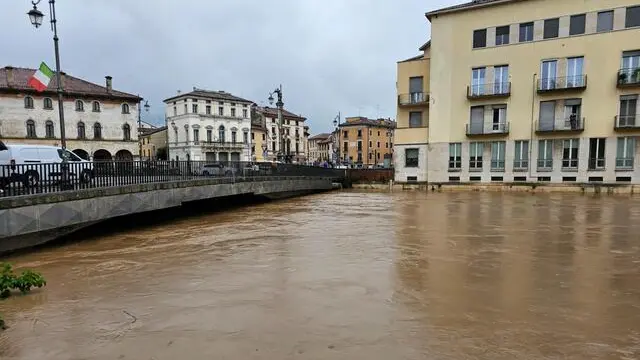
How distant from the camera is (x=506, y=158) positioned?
35031mm

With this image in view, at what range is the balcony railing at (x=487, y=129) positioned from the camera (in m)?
35.0

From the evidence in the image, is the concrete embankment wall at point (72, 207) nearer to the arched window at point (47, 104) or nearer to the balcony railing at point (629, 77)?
the balcony railing at point (629, 77)

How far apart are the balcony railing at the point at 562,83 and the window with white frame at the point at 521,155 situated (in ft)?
14.8

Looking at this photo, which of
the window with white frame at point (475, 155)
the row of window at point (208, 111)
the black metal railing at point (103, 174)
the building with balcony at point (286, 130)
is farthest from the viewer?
the building with balcony at point (286, 130)

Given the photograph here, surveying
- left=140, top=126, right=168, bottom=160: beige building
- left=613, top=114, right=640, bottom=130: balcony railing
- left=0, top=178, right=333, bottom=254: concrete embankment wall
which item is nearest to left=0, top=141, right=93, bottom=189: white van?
left=0, top=178, right=333, bottom=254: concrete embankment wall

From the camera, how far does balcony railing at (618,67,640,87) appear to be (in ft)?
101

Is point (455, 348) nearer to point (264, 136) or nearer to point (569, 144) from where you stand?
point (569, 144)

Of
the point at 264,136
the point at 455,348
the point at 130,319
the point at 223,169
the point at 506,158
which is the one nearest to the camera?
the point at 455,348

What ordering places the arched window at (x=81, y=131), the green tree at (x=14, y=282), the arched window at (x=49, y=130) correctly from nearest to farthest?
the green tree at (x=14, y=282) → the arched window at (x=49, y=130) → the arched window at (x=81, y=131)

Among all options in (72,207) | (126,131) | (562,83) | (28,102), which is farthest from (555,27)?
(28,102)

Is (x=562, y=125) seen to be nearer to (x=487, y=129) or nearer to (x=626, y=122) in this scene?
(x=626, y=122)

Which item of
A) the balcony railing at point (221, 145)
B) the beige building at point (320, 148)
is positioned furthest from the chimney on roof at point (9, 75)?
the beige building at point (320, 148)

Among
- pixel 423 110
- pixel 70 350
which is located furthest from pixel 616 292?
pixel 423 110

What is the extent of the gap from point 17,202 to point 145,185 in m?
4.64
